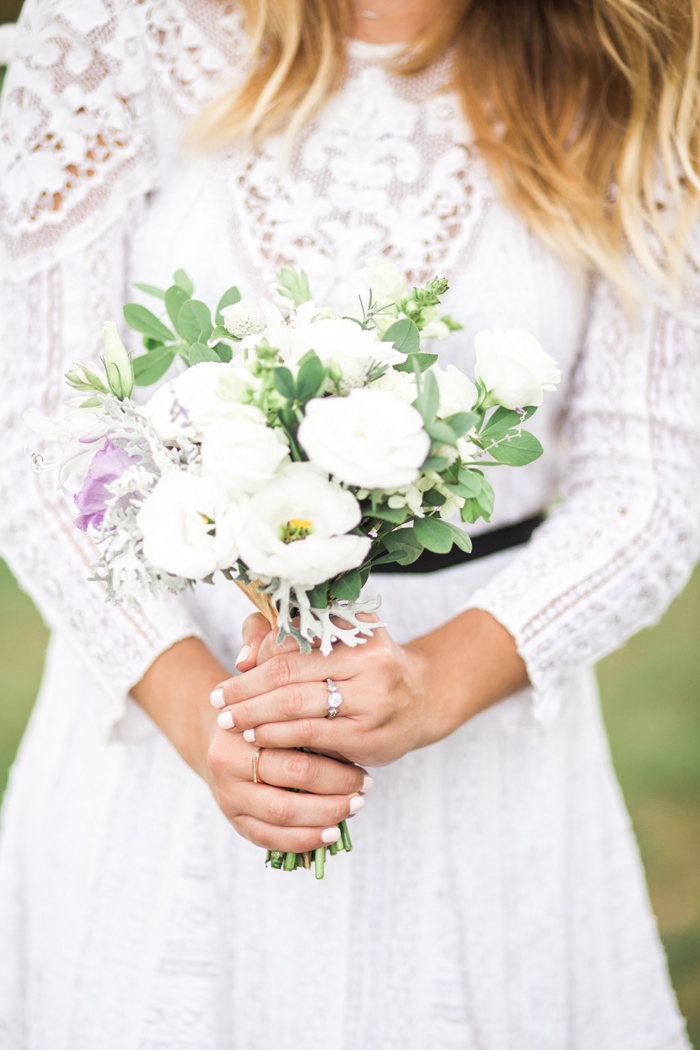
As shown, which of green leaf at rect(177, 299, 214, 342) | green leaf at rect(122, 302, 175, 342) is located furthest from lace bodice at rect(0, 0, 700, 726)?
green leaf at rect(177, 299, 214, 342)

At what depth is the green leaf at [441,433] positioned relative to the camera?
77 cm

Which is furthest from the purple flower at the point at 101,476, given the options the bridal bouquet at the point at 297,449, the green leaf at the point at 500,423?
the green leaf at the point at 500,423

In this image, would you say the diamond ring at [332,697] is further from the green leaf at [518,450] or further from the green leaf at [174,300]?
the green leaf at [174,300]

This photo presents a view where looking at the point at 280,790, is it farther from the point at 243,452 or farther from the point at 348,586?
the point at 243,452

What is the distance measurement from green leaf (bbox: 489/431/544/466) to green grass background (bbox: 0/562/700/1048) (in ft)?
7.64

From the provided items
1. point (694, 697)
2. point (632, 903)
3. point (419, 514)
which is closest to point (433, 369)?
point (419, 514)

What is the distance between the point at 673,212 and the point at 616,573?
530 millimetres

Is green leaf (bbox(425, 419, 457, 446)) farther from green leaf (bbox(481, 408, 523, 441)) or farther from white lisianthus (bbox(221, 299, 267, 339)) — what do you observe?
white lisianthus (bbox(221, 299, 267, 339))

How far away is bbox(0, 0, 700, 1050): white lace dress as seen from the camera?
1.22 m

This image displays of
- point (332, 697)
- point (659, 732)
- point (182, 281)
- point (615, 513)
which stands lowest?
point (659, 732)

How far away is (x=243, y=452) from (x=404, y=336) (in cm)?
24

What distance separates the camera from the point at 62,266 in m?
1.21

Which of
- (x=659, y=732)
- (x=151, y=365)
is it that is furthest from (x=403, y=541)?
(x=659, y=732)

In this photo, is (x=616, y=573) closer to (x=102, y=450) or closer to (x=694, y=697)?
(x=102, y=450)
